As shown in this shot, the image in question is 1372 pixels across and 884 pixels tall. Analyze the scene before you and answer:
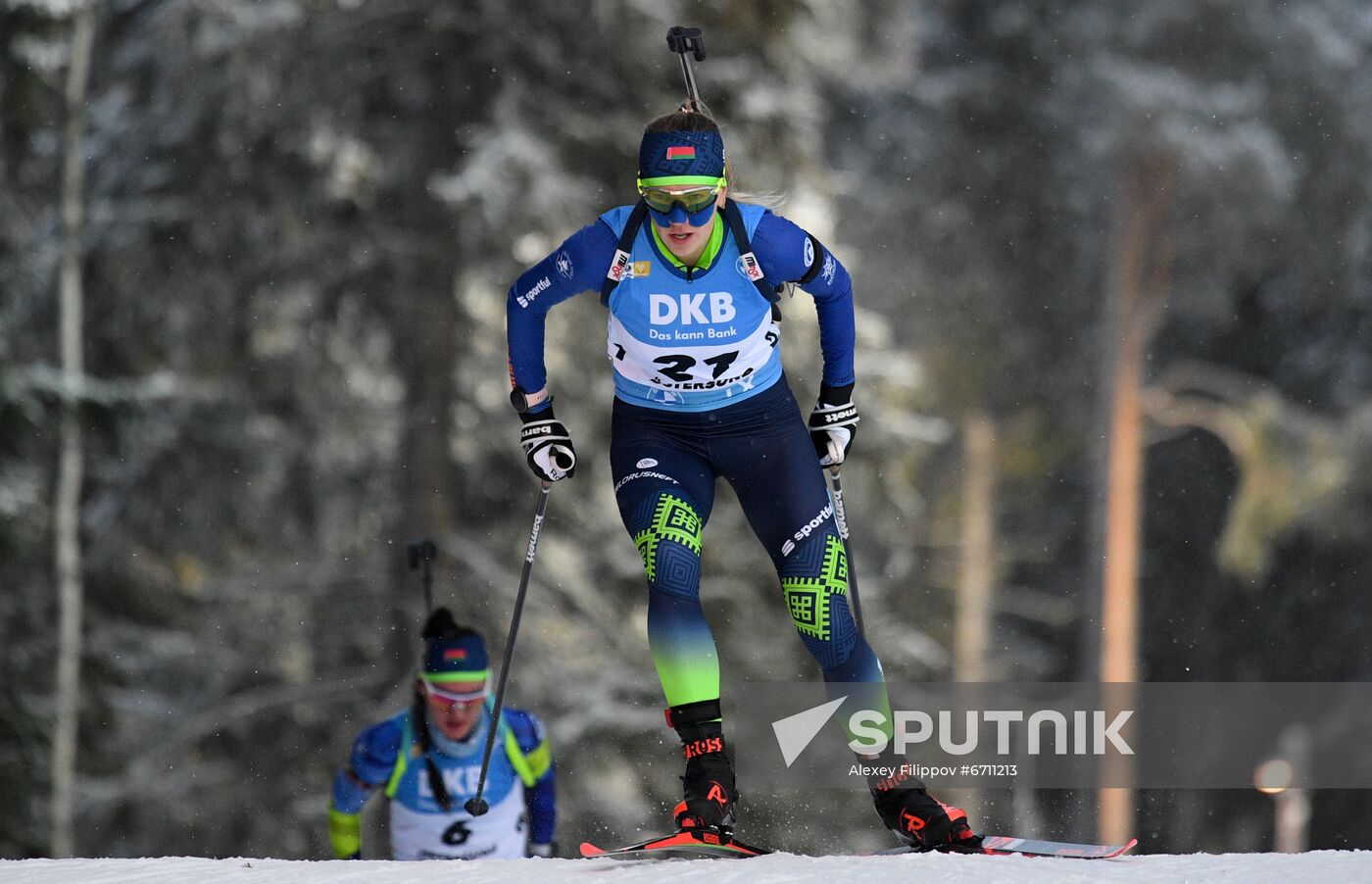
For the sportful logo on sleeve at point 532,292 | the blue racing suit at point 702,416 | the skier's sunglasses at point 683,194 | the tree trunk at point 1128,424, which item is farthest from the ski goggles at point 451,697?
the tree trunk at point 1128,424

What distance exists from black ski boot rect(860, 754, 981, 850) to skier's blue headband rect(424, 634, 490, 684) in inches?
109

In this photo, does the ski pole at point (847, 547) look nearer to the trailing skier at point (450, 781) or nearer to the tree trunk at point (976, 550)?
the trailing skier at point (450, 781)

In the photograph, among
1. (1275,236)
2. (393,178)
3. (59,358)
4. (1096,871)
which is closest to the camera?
(1096,871)

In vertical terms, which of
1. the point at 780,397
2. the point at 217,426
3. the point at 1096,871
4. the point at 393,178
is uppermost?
the point at 393,178

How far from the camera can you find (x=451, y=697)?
7738 millimetres

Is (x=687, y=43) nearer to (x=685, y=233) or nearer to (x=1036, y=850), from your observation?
(x=685, y=233)

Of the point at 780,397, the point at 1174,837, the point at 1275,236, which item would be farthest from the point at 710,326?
the point at 1174,837

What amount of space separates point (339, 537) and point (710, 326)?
979 centimetres

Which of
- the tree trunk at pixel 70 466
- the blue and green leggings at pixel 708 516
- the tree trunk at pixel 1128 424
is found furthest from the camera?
the tree trunk at pixel 1128 424

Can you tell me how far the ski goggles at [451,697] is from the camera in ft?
25.3

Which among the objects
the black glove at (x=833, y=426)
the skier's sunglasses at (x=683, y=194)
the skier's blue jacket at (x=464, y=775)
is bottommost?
the skier's blue jacket at (x=464, y=775)

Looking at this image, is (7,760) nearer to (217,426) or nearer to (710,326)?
(217,426)

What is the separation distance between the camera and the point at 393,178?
13.2 meters

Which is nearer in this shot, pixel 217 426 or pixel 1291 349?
pixel 217 426
